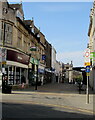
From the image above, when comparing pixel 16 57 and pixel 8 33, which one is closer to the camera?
pixel 8 33

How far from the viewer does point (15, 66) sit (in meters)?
30.4

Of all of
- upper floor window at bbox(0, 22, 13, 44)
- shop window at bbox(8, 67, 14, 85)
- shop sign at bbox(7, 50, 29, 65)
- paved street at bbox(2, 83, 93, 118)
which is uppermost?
upper floor window at bbox(0, 22, 13, 44)

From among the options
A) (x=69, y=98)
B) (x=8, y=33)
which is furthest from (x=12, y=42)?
(x=69, y=98)

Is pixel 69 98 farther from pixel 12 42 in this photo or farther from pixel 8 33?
pixel 8 33

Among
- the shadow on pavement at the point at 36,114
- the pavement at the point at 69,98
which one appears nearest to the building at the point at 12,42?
the pavement at the point at 69,98

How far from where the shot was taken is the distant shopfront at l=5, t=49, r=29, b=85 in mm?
28328

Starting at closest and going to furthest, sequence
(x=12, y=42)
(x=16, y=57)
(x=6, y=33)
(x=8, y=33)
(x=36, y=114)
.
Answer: (x=36, y=114) < (x=6, y=33) < (x=8, y=33) < (x=12, y=42) < (x=16, y=57)

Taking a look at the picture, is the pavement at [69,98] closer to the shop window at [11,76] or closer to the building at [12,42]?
the shop window at [11,76]

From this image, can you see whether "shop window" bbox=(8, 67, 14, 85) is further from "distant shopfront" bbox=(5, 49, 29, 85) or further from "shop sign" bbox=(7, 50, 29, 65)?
"shop sign" bbox=(7, 50, 29, 65)

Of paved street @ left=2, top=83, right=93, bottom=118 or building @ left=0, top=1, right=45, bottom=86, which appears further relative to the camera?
building @ left=0, top=1, right=45, bottom=86

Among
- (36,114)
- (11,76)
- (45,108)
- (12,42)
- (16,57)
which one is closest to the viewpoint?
(36,114)

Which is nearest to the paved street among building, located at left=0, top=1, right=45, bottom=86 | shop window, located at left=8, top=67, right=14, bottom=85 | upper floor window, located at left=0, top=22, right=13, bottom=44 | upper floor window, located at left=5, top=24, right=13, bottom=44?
building, located at left=0, top=1, right=45, bottom=86

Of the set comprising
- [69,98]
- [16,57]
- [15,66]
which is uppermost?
[16,57]

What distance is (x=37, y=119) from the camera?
9.71 metres
